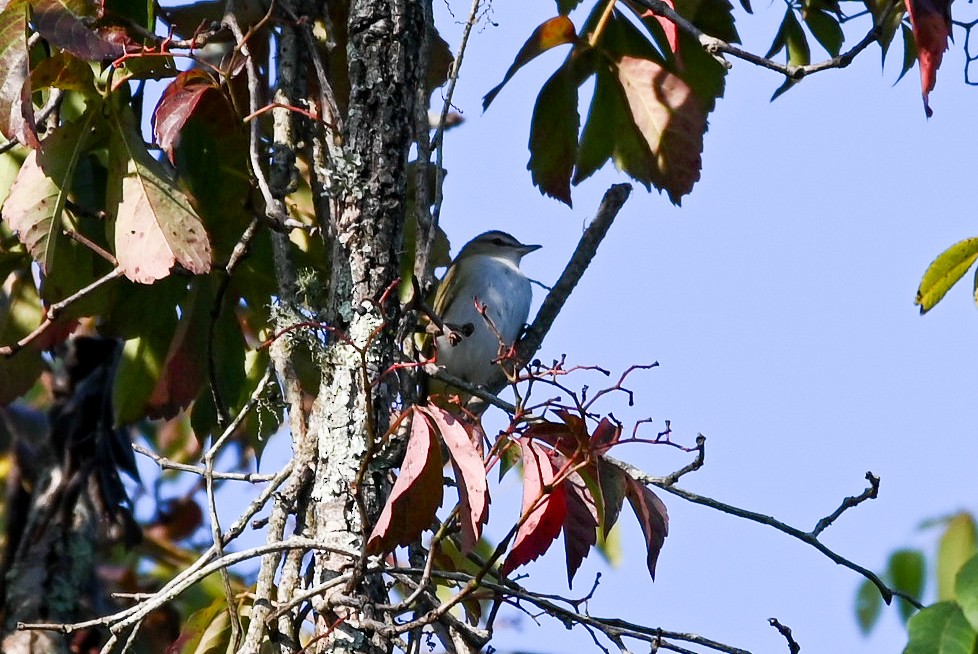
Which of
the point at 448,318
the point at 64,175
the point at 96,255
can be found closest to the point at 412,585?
the point at 64,175

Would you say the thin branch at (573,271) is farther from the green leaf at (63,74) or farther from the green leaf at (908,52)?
the green leaf at (63,74)

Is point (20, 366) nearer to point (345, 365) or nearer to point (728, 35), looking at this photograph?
point (345, 365)

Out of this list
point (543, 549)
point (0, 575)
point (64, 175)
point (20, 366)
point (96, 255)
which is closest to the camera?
point (543, 549)

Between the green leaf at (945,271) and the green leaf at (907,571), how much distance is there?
3.88ft

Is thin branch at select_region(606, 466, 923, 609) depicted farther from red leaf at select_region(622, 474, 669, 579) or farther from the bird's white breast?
the bird's white breast

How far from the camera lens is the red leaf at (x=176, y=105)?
2.21 metres

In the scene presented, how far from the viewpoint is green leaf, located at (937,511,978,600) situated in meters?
2.81

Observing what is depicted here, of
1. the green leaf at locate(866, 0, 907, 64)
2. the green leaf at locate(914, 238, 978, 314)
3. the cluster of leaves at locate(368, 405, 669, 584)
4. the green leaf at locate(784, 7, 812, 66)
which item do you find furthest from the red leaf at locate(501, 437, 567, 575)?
the green leaf at locate(784, 7, 812, 66)

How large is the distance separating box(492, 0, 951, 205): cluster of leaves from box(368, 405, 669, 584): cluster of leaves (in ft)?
3.31

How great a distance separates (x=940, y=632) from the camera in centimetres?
171

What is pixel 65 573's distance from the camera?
360 centimetres

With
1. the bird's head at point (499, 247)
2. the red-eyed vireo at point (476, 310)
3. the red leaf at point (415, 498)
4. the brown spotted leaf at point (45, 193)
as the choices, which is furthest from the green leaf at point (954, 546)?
the bird's head at point (499, 247)

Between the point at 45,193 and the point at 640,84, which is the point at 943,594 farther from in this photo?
the point at 45,193

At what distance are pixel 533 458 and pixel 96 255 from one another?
1352 mm
